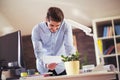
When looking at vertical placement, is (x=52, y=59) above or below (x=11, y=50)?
below

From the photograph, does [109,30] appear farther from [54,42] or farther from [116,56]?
[54,42]

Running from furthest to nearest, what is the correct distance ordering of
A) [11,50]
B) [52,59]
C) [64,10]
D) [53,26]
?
[64,10] → [53,26] → [52,59] → [11,50]

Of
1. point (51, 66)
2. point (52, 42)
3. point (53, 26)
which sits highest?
point (53, 26)

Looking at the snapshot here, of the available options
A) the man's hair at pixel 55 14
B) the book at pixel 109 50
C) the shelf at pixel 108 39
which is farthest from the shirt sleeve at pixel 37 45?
the book at pixel 109 50

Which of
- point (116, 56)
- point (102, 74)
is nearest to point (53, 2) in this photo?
point (116, 56)

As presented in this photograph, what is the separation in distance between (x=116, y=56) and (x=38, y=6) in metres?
1.26

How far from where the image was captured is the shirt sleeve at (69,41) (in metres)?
2.90

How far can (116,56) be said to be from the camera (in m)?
3.10

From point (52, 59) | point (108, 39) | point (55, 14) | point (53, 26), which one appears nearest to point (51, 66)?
point (52, 59)

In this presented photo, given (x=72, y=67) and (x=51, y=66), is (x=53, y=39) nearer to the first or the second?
(x=51, y=66)

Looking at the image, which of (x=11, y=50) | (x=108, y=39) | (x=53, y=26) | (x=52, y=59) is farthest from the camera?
(x=108, y=39)

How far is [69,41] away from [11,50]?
78 centimetres

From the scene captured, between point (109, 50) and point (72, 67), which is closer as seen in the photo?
point (72, 67)

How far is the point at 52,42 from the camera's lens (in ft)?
9.64
